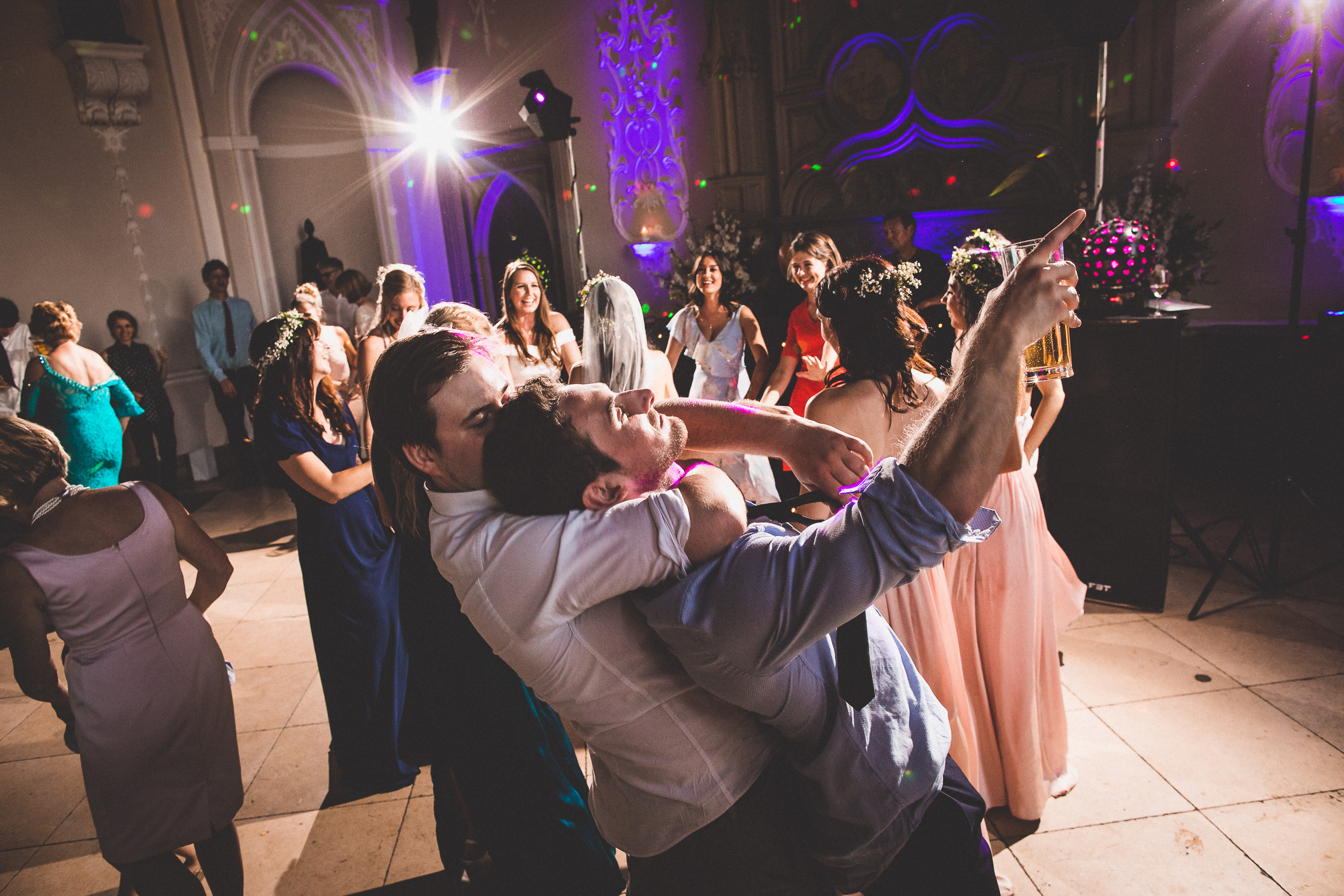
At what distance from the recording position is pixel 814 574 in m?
0.81

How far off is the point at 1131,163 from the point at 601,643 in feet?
18.9

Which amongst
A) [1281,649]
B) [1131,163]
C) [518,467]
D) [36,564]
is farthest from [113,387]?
[1131,163]

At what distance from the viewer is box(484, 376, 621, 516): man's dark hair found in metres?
0.98

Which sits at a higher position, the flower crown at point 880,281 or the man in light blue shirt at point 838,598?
the flower crown at point 880,281

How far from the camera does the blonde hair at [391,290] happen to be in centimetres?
355

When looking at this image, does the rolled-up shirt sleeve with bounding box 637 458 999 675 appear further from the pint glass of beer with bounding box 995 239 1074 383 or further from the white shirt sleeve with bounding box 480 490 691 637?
the pint glass of beer with bounding box 995 239 1074 383

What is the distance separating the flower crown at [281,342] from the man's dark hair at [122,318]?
5467 mm

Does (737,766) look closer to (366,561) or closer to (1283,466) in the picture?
(366,561)

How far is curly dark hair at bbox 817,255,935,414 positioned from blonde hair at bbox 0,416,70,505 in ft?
6.12

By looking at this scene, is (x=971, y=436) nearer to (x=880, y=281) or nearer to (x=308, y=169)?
(x=880, y=281)

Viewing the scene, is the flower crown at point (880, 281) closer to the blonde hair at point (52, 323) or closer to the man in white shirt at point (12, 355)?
the blonde hair at point (52, 323)

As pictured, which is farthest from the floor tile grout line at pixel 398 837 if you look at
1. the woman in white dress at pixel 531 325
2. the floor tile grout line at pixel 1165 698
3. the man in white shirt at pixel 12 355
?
the man in white shirt at pixel 12 355

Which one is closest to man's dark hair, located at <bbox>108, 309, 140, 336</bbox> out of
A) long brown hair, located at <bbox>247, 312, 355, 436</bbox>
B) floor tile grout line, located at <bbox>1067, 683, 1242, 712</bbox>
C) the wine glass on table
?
long brown hair, located at <bbox>247, 312, 355, 436</bbox>

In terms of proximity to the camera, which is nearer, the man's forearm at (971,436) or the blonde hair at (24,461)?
the man's forearm at (971,436)
